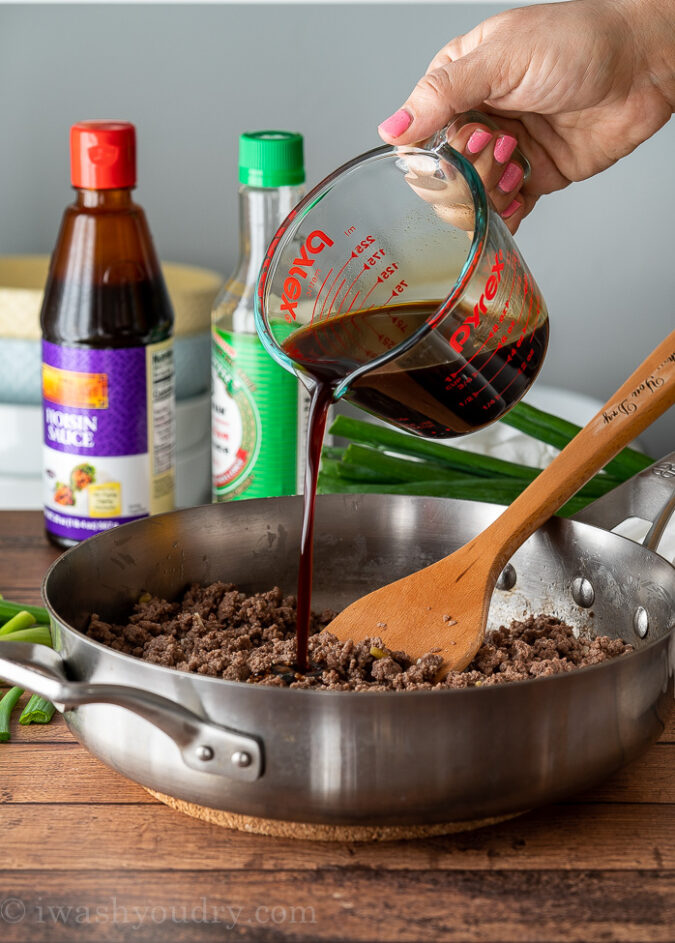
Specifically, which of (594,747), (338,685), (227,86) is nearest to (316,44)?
(227,86)

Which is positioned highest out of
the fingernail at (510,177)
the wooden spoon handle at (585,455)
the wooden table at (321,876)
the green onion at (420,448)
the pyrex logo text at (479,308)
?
the fingernail at (510,177)

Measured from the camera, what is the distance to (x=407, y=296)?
956mm

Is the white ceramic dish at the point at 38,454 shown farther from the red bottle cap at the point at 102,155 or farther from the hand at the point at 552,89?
the hand at the point at 552,89

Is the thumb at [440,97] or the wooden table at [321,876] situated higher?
the thumb at [440,97]

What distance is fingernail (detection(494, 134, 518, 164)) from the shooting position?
44.6 inches

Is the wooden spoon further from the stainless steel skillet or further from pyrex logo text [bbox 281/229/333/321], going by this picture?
pyrex logo text [bbox 281/229/333/321]

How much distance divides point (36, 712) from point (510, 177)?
0.71 m

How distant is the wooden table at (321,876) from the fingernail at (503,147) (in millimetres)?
631

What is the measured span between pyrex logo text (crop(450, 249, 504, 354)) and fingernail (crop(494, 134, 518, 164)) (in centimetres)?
35

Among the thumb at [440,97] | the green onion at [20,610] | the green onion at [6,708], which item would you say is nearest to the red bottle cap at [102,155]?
the thumb at [440,97]

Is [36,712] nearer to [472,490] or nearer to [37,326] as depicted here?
[472,490]

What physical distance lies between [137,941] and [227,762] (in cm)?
11

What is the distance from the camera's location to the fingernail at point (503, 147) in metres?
1.13

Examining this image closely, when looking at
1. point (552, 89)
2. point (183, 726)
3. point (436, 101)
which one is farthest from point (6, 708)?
point (552, 89)
